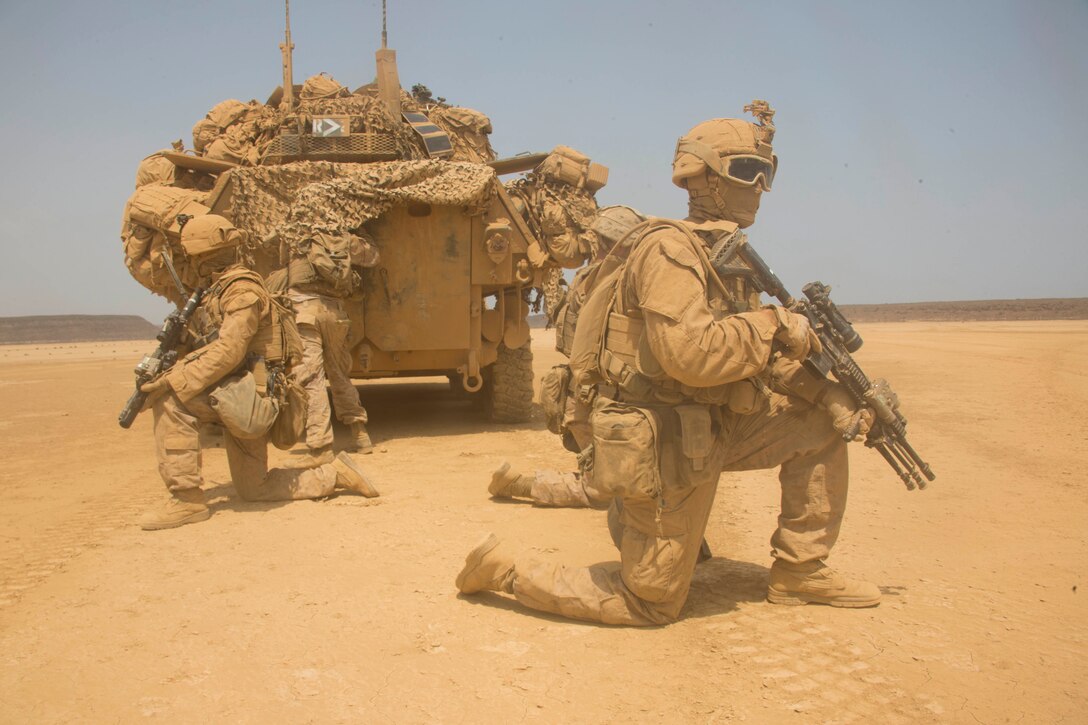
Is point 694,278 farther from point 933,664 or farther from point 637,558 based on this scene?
point 933,664

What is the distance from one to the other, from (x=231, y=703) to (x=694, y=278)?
2.07 m

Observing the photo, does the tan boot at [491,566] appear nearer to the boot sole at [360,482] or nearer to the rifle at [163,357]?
the boot sole at [360,482]

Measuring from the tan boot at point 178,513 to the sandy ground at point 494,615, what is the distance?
80 millimetres

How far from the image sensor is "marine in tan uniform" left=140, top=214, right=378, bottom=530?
513 cm

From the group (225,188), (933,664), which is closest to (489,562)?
(933,664)

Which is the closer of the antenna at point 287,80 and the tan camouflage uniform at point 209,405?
the tan camouflage uniform at point 209,405

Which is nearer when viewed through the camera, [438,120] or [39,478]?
[39,478]

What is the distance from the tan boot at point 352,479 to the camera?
5.68m

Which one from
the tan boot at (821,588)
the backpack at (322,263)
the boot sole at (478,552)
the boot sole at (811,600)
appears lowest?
the boot sole at (811,600)

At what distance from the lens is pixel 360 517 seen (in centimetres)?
523

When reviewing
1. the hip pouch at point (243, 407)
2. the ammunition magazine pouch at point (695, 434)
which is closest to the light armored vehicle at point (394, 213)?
A: the hip pouch at point (243, 407)

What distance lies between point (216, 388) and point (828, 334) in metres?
3.40

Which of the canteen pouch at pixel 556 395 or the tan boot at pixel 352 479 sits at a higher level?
the canteen pouch at pixel 556 395

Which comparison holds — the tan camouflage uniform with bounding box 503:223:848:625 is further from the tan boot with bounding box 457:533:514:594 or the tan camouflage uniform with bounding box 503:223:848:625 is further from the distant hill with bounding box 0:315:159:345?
the distant hill with bounding box 0:315:159:345
